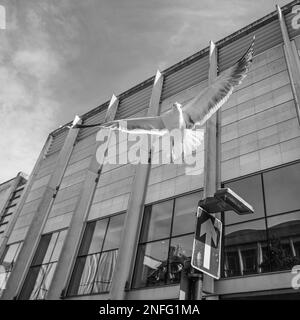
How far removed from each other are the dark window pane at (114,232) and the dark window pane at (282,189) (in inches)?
269

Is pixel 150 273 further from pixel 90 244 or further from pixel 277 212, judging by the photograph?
pixel 277 212

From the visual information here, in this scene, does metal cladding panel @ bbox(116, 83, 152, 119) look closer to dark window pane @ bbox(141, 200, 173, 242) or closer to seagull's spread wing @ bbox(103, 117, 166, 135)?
dark window pane @ bbox(141, 200, 173, 242)

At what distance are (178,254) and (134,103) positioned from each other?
1151cm

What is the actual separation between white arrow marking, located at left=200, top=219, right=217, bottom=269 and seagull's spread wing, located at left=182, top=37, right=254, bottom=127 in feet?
18.6

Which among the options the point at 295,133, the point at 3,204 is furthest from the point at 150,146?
the point at 3,204

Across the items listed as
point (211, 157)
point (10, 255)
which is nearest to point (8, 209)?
point (10, 255)

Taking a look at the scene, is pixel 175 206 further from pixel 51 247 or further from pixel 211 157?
pixel 51 247

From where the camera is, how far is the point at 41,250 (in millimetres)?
17062

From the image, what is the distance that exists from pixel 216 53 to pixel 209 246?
15.3 m

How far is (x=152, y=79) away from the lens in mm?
19703

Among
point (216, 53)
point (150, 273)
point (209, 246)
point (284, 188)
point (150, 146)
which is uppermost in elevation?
point (216, 53)

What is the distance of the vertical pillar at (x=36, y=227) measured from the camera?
1608 centimetres

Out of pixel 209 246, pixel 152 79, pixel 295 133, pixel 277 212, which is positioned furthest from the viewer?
pixel 152 79

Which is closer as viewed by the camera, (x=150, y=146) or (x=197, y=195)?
(x=197, y=195)
